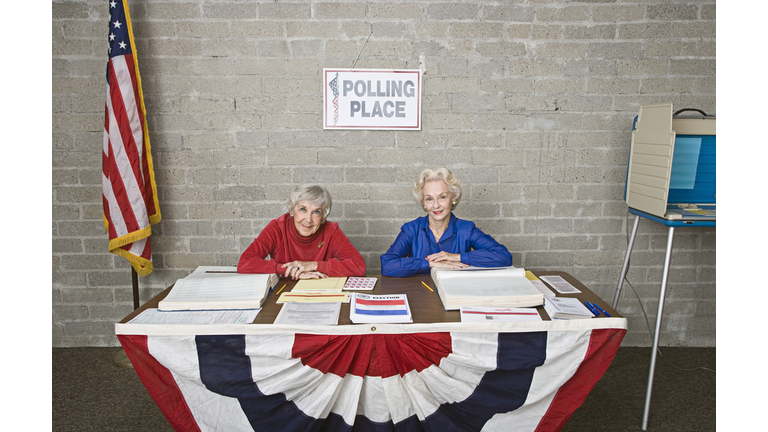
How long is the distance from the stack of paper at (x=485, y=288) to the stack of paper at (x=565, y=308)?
0.16 ft

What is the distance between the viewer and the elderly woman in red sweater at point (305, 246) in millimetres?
2135

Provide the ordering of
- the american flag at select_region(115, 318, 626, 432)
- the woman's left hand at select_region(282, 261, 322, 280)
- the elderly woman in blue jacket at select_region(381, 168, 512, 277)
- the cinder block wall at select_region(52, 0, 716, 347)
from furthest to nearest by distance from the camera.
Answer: the cinder block wall at select_region(52, 0, 716, 347), the elderly woman in blue jacket at select_region(381, 168, 512, 277), the woman's left hand at select_region(282, 261, 322, 280), the american flag at select_region(115, 318, 626, 432)

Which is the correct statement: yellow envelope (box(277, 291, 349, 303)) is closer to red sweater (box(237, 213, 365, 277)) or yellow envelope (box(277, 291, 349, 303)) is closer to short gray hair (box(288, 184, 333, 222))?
red sweater (box(237, 213, 365, 277))

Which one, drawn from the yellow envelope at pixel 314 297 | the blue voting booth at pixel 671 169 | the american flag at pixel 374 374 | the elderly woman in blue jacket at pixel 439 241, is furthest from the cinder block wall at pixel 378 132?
the american flag at pixel 374 374

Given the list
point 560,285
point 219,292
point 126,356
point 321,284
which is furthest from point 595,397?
point 126,356

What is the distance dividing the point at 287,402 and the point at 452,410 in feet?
2.05

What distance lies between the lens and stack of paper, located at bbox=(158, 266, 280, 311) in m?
1.73

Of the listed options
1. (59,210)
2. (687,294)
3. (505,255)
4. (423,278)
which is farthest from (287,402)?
(687,294)

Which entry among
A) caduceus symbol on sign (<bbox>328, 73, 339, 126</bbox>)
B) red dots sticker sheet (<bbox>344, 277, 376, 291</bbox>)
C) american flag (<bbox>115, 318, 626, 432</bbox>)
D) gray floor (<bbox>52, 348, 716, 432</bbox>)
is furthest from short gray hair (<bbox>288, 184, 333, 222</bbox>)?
gray floor (<bbox>52, 348, 716, 432</bbox>)

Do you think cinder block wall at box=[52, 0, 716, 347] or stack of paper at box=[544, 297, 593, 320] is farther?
cinder block wall at box=[52, 0, 716, 347]

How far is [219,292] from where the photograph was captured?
1.82 metres

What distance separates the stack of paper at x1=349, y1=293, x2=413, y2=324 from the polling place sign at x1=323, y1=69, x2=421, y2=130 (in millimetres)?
1307

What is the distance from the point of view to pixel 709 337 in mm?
3066

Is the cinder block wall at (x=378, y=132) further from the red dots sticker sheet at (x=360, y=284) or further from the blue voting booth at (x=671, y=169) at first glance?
the red dots sticker sheet at (x=360, y=284)
